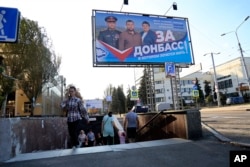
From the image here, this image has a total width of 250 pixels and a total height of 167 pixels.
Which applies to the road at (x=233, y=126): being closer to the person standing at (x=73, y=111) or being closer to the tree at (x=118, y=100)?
the person standing at (x=73, y=111)

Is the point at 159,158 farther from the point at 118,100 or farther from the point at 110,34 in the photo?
the point at 118,100

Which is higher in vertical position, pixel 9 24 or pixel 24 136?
pixel 9 24

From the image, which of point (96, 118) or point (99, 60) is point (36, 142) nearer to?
point (99, 60)

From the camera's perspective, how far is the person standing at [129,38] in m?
17.0

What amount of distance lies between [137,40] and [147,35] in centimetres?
89

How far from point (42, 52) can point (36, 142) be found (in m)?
19.7

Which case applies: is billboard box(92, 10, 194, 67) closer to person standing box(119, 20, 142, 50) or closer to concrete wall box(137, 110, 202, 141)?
person standing box(119, 20, 142, 50)

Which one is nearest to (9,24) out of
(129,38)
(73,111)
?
(73,111)

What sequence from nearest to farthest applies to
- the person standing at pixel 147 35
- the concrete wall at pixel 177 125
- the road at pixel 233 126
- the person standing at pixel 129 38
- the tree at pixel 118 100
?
the road at pixel 233 126 → the concrete wall at pixel 177 125 → the person standing at pixel 129 38 → the person standing at pixel 147 35 → the tree at pixel 118 100

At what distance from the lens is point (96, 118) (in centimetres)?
2472

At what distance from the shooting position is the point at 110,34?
17.0m

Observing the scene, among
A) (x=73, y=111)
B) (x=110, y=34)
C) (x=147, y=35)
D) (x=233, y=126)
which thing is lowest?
(x=233, y=126)

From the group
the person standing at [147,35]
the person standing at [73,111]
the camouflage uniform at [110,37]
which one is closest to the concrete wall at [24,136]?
the person standing at [73,111]

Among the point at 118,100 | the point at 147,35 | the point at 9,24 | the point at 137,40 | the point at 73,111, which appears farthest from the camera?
the point at 118,100
